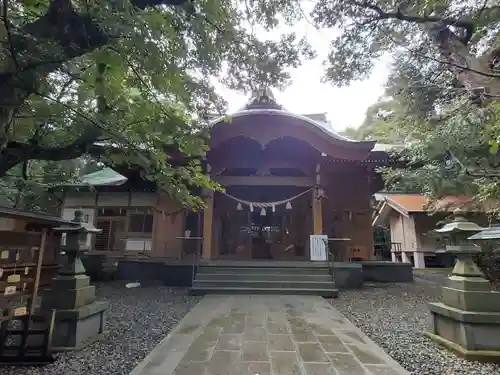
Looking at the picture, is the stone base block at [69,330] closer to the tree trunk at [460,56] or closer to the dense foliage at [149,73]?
the dense foliage at [149,73]

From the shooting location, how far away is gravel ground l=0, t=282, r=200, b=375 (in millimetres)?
3096

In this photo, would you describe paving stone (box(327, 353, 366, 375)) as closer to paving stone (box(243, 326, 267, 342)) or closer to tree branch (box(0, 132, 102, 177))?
paving stone (box(243, 326, 267, 342))

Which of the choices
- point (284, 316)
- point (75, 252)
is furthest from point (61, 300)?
point (284, 316)

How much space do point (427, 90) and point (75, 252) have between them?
8477 millimetres

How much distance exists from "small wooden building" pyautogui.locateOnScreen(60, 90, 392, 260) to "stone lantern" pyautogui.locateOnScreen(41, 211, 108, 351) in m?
5.30

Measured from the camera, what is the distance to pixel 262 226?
40.6 feet

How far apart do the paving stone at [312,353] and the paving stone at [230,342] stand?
0.76m

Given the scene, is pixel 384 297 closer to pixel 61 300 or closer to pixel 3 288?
pixel 61 300

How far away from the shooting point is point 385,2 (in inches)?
281

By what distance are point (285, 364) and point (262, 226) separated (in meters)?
9.31

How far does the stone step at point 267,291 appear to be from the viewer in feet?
23.0

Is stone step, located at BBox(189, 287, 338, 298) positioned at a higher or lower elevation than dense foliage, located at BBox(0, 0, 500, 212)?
lower

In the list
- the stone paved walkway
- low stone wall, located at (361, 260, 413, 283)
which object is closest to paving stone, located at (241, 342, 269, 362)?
the stone paved walkway

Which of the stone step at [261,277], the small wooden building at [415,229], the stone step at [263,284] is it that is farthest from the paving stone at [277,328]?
the small wooden building at [415,229]
